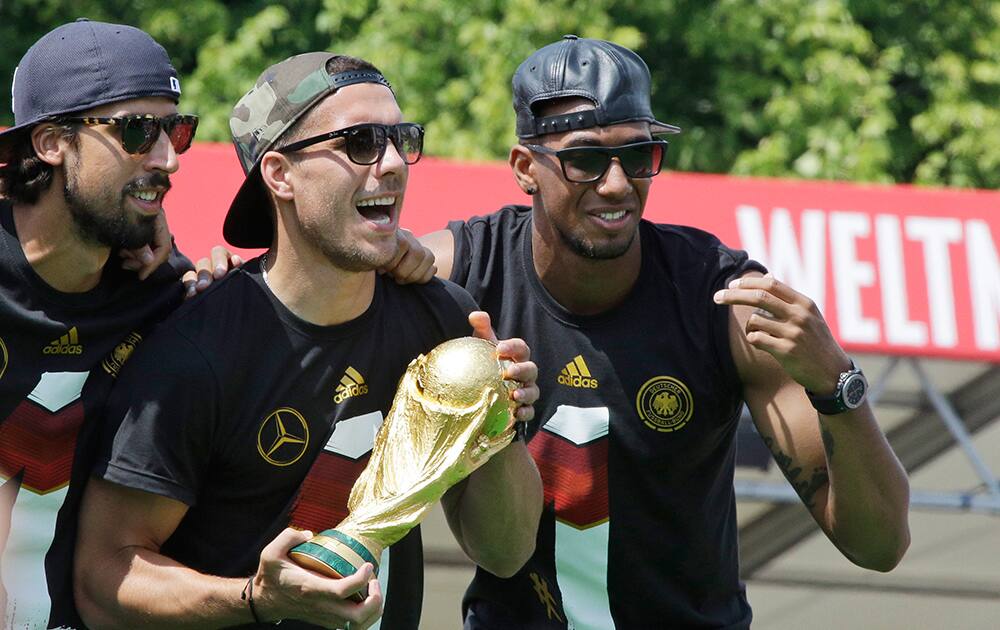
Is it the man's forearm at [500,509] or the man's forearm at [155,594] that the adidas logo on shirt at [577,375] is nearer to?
the man's forearm at [500,509]

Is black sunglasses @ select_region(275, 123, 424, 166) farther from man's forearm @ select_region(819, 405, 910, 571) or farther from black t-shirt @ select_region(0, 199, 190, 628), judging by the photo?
man's forearm @ select_region(819, 405, 910, 571)

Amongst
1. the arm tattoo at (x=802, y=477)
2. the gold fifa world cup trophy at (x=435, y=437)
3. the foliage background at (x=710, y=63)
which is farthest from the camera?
the foliage background at (x=710, y=63)

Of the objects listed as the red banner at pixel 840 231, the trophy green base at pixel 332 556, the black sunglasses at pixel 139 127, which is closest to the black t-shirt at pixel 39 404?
the black sunglasses at pixel 139 127

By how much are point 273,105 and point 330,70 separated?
16 centimetres

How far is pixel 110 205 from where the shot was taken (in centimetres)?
355

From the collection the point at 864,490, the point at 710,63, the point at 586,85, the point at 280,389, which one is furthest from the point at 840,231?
the point at 710,63

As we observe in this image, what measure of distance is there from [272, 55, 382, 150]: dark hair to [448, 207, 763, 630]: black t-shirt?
0.85 m

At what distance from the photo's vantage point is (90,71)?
3.54 metres

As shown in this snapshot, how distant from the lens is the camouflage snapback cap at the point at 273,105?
3.48m

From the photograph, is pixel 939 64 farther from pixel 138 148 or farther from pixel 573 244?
pixel 138 148

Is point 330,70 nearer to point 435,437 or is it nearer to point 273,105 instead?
point 273,105

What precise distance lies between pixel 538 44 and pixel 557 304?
8971 millimetres

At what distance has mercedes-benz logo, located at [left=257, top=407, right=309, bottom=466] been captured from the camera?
343cm

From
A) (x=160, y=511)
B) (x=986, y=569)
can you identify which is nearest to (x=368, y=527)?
(x=160, y=511)
